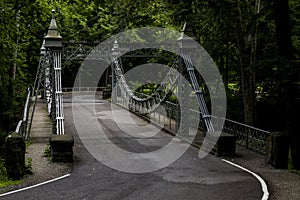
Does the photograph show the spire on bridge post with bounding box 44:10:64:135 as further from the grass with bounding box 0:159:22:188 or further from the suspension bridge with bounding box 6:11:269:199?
the grass with bounding box 0:159:22:188

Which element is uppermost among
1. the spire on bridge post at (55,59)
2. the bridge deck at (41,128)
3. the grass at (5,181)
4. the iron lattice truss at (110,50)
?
the iron lattice truss at (110,50)

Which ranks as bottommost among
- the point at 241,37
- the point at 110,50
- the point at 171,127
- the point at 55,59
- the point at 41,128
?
the point at 41,128

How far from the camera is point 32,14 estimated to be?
1669 cm

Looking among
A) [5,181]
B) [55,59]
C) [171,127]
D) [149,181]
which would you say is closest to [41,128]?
[55,59]

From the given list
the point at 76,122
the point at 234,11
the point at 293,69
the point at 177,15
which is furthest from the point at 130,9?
the point at 76,122

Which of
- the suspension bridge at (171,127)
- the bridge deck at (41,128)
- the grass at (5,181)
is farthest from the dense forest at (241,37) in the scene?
the grass at (5,181)

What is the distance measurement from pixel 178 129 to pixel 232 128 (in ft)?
7.95

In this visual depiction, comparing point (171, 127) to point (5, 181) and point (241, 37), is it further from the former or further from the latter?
point (5, 181)

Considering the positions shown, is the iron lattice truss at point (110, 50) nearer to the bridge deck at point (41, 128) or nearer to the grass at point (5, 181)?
the bridge deck at point (41, 128)

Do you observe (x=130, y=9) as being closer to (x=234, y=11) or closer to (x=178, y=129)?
(x=234, y=11)

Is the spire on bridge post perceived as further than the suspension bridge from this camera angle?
Yes

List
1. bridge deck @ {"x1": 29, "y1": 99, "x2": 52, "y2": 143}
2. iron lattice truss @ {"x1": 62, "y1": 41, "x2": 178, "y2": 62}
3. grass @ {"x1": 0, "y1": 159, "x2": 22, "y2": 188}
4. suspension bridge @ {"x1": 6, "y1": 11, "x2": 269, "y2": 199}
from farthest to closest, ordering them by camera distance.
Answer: iron lattice truss @ {"x1": 62, "y1": 41, "x2": 178, "y2": 62}, bridge deck @ {"x1": 29, "y1": 99, "x2": 52, "y2": 143}, suspension bridge @ {"x1": 6, "y1": 11, "x2": 269, "y2": 199}, grass @ {"x1": 0, "y1": 159, "x2": 22, "y2": 188}

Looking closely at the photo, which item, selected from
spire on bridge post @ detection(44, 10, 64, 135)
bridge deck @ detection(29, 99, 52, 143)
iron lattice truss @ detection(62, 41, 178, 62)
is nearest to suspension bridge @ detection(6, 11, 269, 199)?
spire on bridge post @ detection(44, 10, 64, 135)

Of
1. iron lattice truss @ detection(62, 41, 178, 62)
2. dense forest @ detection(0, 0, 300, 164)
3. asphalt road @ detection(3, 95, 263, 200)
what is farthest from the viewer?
iron lattice truss @ detection(62, 41, 178, 62)
